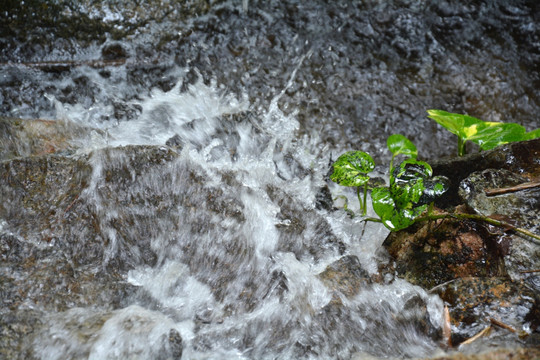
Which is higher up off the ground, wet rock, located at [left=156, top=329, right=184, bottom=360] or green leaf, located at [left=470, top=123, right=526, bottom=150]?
green leaf, located at [left=470, top=123, right=526, bottom=150]

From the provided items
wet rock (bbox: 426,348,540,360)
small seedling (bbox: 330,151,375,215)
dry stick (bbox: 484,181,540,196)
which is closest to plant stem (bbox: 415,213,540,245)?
dry stick (bbox: 484,181,540,196)

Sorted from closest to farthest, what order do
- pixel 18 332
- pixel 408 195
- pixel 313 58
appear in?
pixel 18 332
pixel 408 195
pixel 313 58

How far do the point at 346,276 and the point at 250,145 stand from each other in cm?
87

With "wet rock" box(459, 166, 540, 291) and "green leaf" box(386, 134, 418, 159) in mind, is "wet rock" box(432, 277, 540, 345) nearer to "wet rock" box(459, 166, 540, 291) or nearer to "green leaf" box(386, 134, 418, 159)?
"wet rock" box(459, 166, 540, 291)

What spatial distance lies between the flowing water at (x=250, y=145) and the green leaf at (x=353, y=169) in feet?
0.97

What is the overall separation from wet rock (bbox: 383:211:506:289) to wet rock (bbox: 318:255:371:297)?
14cm

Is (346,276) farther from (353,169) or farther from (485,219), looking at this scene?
(485,219)

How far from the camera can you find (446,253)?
158cm

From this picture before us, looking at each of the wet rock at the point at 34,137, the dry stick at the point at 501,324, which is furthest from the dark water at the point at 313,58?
the dry stick at the point at 501,324

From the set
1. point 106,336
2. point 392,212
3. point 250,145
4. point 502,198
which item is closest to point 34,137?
point 250,145

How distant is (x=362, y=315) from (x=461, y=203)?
0.59 metres

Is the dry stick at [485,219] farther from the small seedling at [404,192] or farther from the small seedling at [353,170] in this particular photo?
the small seedling at [353,170]

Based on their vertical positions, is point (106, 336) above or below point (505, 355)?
below

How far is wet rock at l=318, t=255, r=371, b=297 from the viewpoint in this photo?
1557mm
